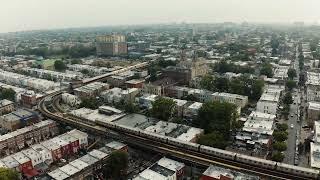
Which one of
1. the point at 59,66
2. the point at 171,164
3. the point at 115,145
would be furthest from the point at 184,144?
the point at 59,66

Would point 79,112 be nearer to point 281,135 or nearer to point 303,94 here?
point 281,135

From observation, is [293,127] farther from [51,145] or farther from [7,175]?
[7,175]

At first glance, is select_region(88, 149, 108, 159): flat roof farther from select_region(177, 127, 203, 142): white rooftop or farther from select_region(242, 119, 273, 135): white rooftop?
select_region(242, 119, 273, 135): white rooftop

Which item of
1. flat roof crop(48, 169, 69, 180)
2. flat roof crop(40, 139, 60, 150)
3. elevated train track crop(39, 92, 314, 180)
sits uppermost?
elevated train track crop(39, 92, 314, 180)

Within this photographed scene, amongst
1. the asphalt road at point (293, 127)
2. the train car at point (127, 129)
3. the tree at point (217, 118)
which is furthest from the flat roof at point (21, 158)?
the asphalt road at point (293, 127)

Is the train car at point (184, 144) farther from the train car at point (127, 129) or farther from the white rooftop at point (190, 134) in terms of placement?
the train car at point (127, 129)

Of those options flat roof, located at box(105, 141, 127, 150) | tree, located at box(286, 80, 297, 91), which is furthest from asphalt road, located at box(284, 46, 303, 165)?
flat roof, located at box(105, 141, 127, 150)
